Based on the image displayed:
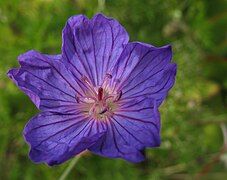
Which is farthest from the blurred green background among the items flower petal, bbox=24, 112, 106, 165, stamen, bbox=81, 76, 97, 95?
flower petal, bbox=24, 112, 106, 165

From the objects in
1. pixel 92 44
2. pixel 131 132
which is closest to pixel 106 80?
pixel 92 44

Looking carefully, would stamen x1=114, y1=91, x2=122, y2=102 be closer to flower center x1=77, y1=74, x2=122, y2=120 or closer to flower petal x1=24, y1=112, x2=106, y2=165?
flower center x1=77, y1=74, x2=122, y2=120

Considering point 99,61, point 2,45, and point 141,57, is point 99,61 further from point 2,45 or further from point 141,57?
point 2,45

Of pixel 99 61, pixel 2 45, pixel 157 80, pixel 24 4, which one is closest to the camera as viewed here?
pixel 157 80

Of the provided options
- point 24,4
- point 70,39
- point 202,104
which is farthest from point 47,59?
point 202,104

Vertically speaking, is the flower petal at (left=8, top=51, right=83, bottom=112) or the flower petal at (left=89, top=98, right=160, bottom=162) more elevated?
the flower petal at (left=8, top=51, right=83, bottom=112)

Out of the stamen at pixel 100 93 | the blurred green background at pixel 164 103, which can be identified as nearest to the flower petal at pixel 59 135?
the stamen at pixel 100 93

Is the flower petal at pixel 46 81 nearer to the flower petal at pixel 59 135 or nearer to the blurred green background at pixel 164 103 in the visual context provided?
the flower petal at pixel 59 135
